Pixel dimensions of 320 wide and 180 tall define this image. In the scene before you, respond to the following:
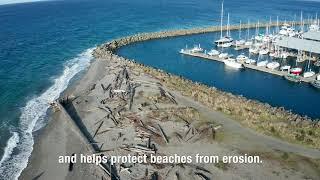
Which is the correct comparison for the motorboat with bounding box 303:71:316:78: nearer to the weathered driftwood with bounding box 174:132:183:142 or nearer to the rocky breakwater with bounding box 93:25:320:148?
the rocky breakwater with bounding box 93:25:320:148

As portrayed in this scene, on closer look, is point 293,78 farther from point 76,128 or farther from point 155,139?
point 76,128

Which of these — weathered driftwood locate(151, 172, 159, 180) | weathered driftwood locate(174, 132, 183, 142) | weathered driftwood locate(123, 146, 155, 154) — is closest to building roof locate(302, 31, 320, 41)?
weathered driftwood locate(174, 132, 183, 142)

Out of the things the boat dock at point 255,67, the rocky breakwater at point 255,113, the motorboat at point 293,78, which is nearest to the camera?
the rocky breakwater at point 255,113

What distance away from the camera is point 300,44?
81750 mm

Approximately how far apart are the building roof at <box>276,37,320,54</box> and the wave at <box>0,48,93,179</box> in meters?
42.6

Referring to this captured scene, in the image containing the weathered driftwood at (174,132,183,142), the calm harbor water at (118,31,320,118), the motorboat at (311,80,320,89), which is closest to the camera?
the weathered driftwood at (174,132,183,142)

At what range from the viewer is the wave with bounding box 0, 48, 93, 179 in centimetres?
3891

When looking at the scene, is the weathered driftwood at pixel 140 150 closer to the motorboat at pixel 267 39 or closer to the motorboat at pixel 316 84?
the motorboat at pixel 316 84

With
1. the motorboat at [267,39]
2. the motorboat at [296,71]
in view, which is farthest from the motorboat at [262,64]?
the motorboat at [267,39]

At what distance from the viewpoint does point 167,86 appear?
196ft

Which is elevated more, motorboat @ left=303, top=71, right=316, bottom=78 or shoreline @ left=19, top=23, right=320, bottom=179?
shoreline @ left=19, top=23, right=320, bottom=179

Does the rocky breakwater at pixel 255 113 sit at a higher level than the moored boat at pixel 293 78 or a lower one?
higher

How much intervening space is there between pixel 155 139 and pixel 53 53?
173ft

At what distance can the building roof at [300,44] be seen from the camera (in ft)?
259
